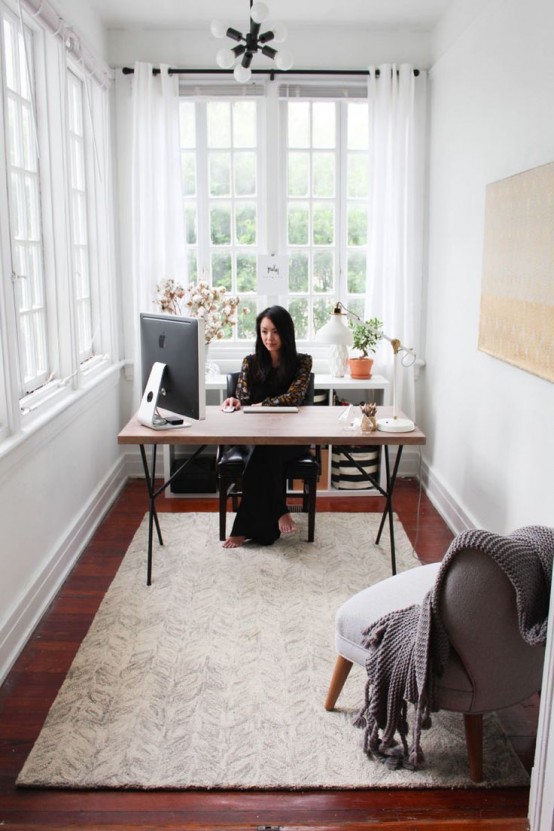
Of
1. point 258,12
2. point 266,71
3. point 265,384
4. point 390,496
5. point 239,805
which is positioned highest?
point 266,71

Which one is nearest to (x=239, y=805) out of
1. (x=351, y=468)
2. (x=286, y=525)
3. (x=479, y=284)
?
(x=286, y=525)

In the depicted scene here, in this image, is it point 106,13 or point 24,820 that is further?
point 106,13

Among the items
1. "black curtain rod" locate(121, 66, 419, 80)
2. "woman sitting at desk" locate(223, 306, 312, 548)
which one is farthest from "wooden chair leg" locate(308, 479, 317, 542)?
"black curtain rod" locate(121, 66, 419, 80)

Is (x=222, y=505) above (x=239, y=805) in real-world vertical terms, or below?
above

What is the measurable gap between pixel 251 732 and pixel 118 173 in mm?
3674

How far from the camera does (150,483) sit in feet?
12.1

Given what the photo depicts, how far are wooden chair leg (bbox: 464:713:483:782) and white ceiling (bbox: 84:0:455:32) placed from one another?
12.4ft

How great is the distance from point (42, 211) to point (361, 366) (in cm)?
215

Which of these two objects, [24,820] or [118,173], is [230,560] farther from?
[118,173]

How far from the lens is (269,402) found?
161 inches

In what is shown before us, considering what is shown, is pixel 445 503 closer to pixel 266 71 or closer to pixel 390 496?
pixel 390 496

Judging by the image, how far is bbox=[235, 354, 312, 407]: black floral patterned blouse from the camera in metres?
4.15

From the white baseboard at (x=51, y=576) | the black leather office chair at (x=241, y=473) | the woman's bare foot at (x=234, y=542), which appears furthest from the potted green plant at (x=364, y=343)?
the white baseboard at (x=51, y=576)

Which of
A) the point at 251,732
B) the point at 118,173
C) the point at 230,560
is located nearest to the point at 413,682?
the point at 251,732
